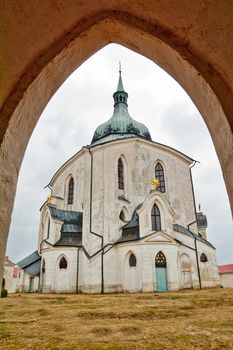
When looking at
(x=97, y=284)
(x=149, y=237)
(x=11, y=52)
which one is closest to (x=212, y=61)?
(x=11, y=52)

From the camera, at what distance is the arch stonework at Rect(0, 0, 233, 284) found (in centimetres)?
177

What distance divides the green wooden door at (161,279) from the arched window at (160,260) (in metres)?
0.29

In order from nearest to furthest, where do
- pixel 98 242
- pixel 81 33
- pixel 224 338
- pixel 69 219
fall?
pixel 81 33 < pixel 224 338 < pixel 98 242 < pixel 69 219

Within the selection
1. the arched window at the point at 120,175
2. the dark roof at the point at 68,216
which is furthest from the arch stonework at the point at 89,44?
the dark roof at the point at 68,216

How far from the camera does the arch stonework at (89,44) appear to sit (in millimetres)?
1770

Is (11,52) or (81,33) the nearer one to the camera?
(11,52)

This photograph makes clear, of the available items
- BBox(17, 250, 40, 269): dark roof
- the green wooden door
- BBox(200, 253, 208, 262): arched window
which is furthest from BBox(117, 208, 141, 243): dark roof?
BBox(17, 250, 40, 269): dark roof

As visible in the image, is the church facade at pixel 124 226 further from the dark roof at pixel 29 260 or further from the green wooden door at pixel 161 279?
the dark roof at pixel 29 260

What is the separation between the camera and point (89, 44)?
2.24m

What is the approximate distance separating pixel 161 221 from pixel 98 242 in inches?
221

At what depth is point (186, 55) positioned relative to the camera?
200 cm

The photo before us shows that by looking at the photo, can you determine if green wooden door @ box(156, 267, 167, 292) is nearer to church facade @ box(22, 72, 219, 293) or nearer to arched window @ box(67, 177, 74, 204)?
church facade @ box(22, 72, 219, 293)

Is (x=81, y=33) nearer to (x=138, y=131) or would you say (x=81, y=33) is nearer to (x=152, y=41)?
(x=152, y=41)

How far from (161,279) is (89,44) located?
21.6m
